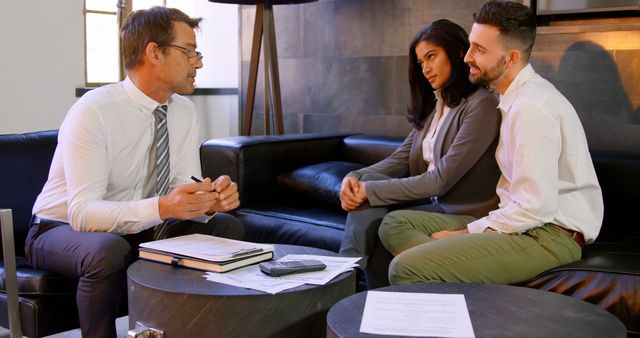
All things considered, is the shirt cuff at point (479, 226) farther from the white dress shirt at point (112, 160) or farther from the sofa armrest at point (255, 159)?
the sofa armrest at point (255, 159)

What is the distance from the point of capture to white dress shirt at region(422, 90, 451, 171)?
2.73 m

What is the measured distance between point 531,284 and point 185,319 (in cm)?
98

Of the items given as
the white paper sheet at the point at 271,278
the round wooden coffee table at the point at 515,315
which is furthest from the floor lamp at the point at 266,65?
the round wooden coffee table at the point at 515,315

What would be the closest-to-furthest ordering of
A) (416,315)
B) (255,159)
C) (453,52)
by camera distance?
1. (416,315)
2. (453,52)
3. (255,159)

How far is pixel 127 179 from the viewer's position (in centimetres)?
247

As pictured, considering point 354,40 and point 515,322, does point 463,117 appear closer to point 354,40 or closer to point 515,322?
point 515,322

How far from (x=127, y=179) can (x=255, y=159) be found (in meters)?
1.00

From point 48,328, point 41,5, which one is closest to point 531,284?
point 48,328

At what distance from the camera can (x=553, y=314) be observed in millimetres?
1588

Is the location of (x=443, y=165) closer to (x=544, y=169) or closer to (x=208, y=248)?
(x=544, y=169)

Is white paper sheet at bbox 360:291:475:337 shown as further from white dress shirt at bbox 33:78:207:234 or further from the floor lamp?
the floor lamp

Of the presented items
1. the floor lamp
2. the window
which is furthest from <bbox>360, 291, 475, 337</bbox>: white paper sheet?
the window

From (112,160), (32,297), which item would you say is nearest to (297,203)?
(112,160)

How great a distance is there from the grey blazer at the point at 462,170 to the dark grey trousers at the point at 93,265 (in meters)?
0.87
